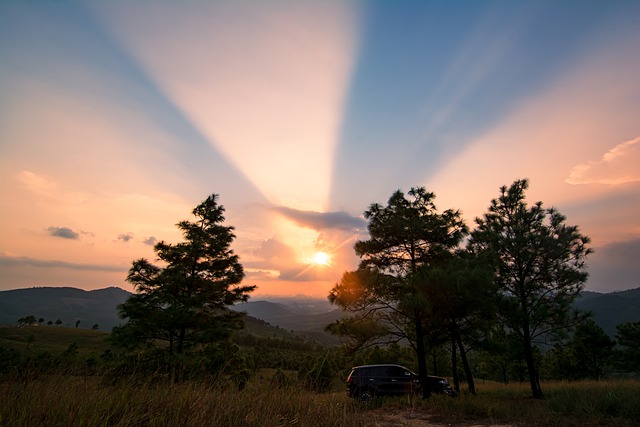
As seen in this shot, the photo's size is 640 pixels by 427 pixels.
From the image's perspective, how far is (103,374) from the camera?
20.5 ft

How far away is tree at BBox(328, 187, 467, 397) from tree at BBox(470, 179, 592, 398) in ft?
10.2

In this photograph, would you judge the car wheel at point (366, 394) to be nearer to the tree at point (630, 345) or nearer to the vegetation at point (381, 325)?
the vegetation at point (381, 325)

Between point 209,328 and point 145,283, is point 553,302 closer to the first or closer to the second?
point 209,328

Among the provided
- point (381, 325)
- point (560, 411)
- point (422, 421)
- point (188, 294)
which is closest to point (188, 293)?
point (188, 294)

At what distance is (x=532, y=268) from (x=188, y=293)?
22768 millimetres

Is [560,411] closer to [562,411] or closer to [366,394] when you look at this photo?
[562,411]

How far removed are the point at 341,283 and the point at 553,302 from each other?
502 inches

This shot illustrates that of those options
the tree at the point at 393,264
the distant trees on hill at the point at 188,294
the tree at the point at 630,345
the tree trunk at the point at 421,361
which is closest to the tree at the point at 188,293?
the distant trees on hill at the point at 188,294

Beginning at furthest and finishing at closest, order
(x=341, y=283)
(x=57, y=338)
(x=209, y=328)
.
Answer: (x=57, y=338)
(x=209, y=328)
(x=341, y=283)

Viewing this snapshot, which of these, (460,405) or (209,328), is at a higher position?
(209,328)

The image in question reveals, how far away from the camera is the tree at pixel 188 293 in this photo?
68.7 ft

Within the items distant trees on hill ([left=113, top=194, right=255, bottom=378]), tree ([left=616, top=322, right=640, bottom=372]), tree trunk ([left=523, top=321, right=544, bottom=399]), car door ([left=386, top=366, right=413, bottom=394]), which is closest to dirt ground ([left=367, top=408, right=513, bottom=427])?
car door ([left=386, top=366, right=413, bottom=394])

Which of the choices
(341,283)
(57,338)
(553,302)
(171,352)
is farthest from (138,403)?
(57,338)

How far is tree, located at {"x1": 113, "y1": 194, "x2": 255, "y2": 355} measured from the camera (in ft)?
68.7
